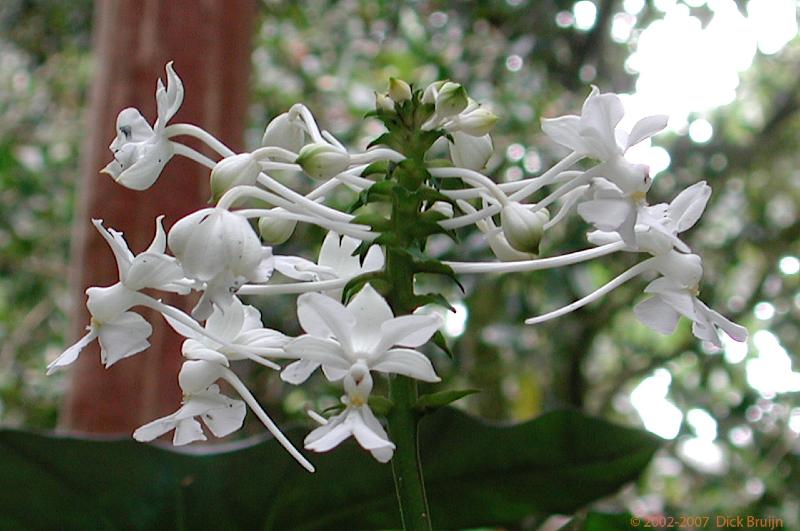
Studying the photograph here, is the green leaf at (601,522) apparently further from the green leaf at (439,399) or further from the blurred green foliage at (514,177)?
the blurred green foliage at (514,177)

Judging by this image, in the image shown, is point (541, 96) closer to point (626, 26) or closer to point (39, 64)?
point (626, 26)

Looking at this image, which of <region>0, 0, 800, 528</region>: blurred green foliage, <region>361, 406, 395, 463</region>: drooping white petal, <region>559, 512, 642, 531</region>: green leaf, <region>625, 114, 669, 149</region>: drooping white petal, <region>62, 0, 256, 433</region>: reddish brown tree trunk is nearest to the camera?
<region>361, 406, 395, 463</region>: drooping white petal

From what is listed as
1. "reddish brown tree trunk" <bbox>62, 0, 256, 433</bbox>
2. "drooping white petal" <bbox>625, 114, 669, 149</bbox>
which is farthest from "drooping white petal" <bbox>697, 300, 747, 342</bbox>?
"reddish brown tree trunk" <bbox>62, 0, 256, 433</bbox>

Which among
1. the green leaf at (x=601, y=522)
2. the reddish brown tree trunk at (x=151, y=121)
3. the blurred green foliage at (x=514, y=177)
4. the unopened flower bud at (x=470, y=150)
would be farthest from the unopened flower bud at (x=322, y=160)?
the blurred green foliage at (x=514, y=177)

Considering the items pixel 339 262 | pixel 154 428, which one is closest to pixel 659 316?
pixel 339 262

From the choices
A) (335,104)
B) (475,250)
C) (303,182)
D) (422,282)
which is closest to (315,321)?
(475,250)

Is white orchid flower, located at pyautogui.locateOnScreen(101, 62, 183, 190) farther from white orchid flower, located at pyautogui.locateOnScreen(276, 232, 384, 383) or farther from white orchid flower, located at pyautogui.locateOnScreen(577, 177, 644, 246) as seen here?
white orchid flower, located at pyautogui.locateOnScreen(577, 177, 644, 246)
